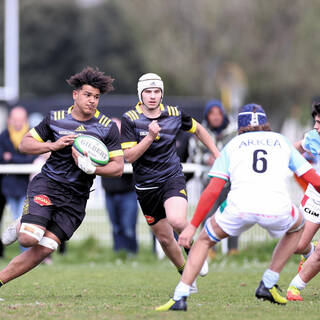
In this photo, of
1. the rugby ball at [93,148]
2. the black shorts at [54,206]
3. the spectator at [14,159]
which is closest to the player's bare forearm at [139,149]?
the rugby ball at [93,148]

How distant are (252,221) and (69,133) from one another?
89.9 inches

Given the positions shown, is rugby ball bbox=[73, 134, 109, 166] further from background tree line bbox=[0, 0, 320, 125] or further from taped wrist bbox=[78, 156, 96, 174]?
background tree line bbox=[0, 0, 320, 125]

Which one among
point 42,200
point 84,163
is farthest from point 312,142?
point 42,200

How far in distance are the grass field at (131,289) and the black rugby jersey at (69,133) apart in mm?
1247

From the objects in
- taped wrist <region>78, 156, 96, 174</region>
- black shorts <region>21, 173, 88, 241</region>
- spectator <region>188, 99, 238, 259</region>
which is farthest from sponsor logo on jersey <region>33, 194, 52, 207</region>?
spectator <region>188, 99, 238, 259</region>

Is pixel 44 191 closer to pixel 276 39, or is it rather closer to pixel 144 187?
pixel 144 187

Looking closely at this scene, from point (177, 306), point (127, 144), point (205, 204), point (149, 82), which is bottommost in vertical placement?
point (177, 306)

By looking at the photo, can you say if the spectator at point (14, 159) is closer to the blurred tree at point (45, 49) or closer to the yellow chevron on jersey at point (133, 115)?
the yellow chevron on jersey at point (133, 115)

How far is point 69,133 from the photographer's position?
852 cm

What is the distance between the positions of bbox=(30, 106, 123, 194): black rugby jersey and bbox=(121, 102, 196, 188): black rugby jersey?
16.9 inches

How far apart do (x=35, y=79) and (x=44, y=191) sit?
57.6 metres

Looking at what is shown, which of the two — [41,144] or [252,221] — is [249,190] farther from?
[41,144]

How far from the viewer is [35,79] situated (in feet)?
213

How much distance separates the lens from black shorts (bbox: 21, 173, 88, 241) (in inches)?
328
